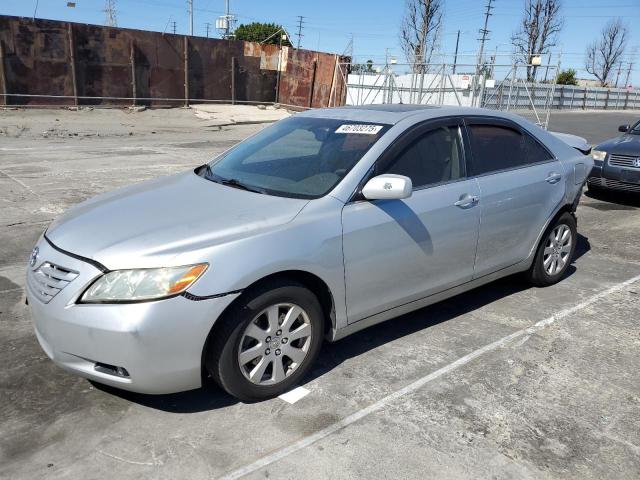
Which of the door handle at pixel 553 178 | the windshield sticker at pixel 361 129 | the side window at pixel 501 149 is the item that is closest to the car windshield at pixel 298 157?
the windshield sticker at pixel 361 129

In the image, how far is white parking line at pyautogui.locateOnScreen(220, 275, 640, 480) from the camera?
2.67 meters

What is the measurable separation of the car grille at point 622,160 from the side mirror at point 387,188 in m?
6.99

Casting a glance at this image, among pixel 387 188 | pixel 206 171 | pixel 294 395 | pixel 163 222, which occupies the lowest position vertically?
pixel 294 395

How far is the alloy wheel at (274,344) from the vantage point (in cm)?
303

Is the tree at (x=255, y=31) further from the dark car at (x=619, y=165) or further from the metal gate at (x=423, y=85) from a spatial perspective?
the dark car at (x=619, y=165)

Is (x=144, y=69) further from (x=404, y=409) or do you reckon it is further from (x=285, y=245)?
(x=404, y=409)

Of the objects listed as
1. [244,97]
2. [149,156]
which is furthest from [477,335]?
[244,97]

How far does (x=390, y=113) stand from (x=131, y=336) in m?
2.39

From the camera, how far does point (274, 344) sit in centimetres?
313

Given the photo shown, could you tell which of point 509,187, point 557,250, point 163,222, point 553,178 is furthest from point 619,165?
point 163,222

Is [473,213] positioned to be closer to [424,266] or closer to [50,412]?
[424,266]

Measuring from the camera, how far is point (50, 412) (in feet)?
9.89

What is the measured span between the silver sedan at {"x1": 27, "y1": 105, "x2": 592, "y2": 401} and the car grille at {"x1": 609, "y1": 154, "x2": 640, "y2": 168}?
498cm

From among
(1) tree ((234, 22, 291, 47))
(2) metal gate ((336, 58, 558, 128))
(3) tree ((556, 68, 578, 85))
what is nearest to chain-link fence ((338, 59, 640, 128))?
(2) metal gate ((336, 58, 558, 128))
